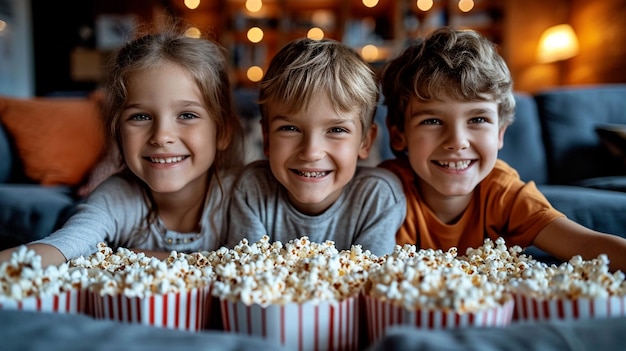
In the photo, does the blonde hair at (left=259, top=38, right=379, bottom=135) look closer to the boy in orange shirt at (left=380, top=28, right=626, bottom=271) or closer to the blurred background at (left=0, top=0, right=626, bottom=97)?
the boy in orange shirt at (left=380, top=28, right=626, bottom=271)

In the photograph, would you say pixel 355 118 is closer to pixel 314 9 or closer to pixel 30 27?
pixel 314 9

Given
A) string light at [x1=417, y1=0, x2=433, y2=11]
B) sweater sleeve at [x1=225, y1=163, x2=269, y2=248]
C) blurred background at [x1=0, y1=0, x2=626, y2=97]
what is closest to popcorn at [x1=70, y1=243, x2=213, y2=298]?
A: sweater sleeve at [x1=225, y1=163, x2=269, y2=248]

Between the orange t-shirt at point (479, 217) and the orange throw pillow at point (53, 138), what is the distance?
1759 mm

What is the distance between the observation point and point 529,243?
1.24 meters

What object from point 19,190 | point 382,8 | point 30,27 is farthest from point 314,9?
point 19,190

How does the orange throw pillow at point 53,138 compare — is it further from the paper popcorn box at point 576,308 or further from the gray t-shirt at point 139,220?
the paper popcorn box at point 576,308

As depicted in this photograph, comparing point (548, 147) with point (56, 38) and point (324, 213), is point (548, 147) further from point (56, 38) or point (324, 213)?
point (56, 38)

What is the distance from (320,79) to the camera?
121 cm

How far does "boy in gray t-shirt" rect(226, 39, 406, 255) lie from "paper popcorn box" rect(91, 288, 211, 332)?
48 centimetres

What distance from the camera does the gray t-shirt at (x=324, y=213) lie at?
1270mm

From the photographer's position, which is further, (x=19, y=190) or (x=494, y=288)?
(x=19, y=190)

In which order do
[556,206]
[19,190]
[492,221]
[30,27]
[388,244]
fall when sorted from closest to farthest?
[388,244], [492,221], [556,206], [19,190], [30,27]

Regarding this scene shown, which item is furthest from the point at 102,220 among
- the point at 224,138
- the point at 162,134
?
the point at 224,138

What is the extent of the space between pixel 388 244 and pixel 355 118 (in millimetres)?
337
